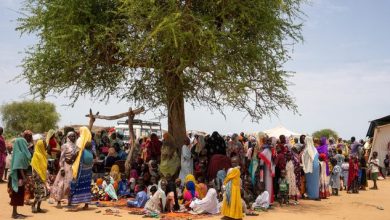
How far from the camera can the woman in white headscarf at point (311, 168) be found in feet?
48.2

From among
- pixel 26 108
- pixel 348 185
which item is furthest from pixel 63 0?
pixel 26 108

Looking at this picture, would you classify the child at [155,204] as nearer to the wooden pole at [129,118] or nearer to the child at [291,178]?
the wooden pole at [129,118]

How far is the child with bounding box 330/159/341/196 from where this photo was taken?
1672 centimetres

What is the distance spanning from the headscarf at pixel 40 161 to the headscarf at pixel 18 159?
0.71 m

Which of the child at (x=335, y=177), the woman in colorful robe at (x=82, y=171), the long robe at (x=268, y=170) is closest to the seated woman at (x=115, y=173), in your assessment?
the woman in colorful robe at (x=82, y=171)

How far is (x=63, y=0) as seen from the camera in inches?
555

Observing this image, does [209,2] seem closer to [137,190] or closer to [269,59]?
[269,59]

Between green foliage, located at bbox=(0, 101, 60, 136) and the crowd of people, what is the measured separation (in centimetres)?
4575

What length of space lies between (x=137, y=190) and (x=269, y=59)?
226 inches

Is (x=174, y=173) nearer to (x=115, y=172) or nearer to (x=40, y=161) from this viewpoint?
(x=115, y=172)

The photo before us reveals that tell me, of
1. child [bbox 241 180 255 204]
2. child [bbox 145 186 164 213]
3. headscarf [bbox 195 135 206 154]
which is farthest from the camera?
headscarf [bbox 195 135 206 154]

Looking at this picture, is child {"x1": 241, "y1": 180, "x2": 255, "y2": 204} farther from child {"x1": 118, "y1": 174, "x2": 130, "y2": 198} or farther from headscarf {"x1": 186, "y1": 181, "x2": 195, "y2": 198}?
child {"x1": 118, "y1": 174, "x2": 130, "y2": 198}

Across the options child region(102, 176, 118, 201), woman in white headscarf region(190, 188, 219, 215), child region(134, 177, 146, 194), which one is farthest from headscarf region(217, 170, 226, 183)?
child region(102, 176, 118, 201)

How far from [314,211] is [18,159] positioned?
7682 mm
